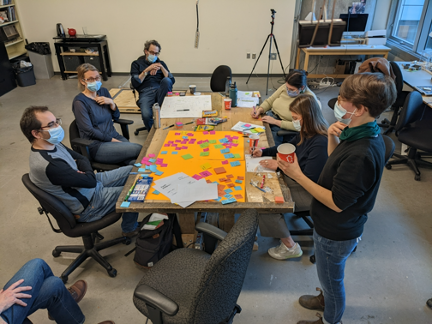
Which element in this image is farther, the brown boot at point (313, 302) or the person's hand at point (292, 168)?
the brown boot at point (313, 302)

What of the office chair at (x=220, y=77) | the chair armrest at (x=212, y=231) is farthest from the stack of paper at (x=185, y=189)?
the office chair at (x=220, y=77)

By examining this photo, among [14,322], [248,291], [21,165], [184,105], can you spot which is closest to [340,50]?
[184,105]

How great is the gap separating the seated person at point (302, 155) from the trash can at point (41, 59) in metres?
5.98

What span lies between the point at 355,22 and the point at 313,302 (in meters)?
5.45

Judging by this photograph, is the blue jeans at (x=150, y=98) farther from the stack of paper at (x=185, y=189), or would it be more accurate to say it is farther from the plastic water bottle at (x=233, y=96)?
the stack of paper at (x=185, y=189)

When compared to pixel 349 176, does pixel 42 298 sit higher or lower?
lower

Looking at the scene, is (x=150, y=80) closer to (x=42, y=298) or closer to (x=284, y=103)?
(x=284, y=103)

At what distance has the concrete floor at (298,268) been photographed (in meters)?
Answer: 2.09

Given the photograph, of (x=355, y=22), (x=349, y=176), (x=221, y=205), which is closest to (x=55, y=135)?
(x=221, y=205)

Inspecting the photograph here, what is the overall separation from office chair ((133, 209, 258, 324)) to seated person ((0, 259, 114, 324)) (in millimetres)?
508

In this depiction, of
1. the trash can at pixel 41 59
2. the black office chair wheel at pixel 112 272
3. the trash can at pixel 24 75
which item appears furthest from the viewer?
the trash can at pixel 41 59

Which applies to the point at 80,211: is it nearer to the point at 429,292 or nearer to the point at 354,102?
the point at 354,102

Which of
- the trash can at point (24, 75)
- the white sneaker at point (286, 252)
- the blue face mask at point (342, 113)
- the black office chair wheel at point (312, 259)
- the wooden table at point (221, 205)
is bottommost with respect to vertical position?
the black office chair wheel at point (312, 259)

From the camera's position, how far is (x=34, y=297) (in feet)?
5.50
